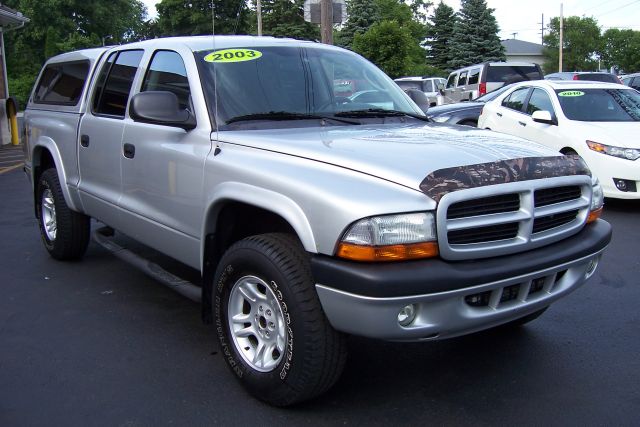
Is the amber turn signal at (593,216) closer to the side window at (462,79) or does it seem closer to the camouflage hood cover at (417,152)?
the camouflage hood cover at (417,152)

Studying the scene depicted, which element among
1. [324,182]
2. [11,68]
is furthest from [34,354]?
[11,68]

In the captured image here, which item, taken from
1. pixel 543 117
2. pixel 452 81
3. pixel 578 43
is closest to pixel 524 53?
pixel 578 43

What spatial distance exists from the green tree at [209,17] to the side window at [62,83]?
89cm

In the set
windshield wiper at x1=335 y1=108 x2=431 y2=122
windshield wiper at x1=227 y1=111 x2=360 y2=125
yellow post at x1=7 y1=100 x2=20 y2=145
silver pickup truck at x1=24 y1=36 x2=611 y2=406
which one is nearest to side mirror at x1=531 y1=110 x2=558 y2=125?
silver pickup truck at x1=24 y1=36 x2=611 y2=406

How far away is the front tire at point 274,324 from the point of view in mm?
2811

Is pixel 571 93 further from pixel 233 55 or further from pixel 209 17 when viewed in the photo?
pixel 233 55

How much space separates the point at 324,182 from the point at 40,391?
1.88 m

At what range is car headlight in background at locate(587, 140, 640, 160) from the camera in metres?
7.41

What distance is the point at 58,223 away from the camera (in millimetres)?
5520

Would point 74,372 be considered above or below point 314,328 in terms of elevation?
below

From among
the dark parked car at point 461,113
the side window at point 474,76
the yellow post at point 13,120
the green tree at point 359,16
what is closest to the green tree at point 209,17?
the dark parked car at point 461,113

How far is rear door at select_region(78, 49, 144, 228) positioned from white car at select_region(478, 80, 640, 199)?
552 cm

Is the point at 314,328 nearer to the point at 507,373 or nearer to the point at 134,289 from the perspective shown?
the point at 507,373

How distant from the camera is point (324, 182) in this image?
9.16ft
